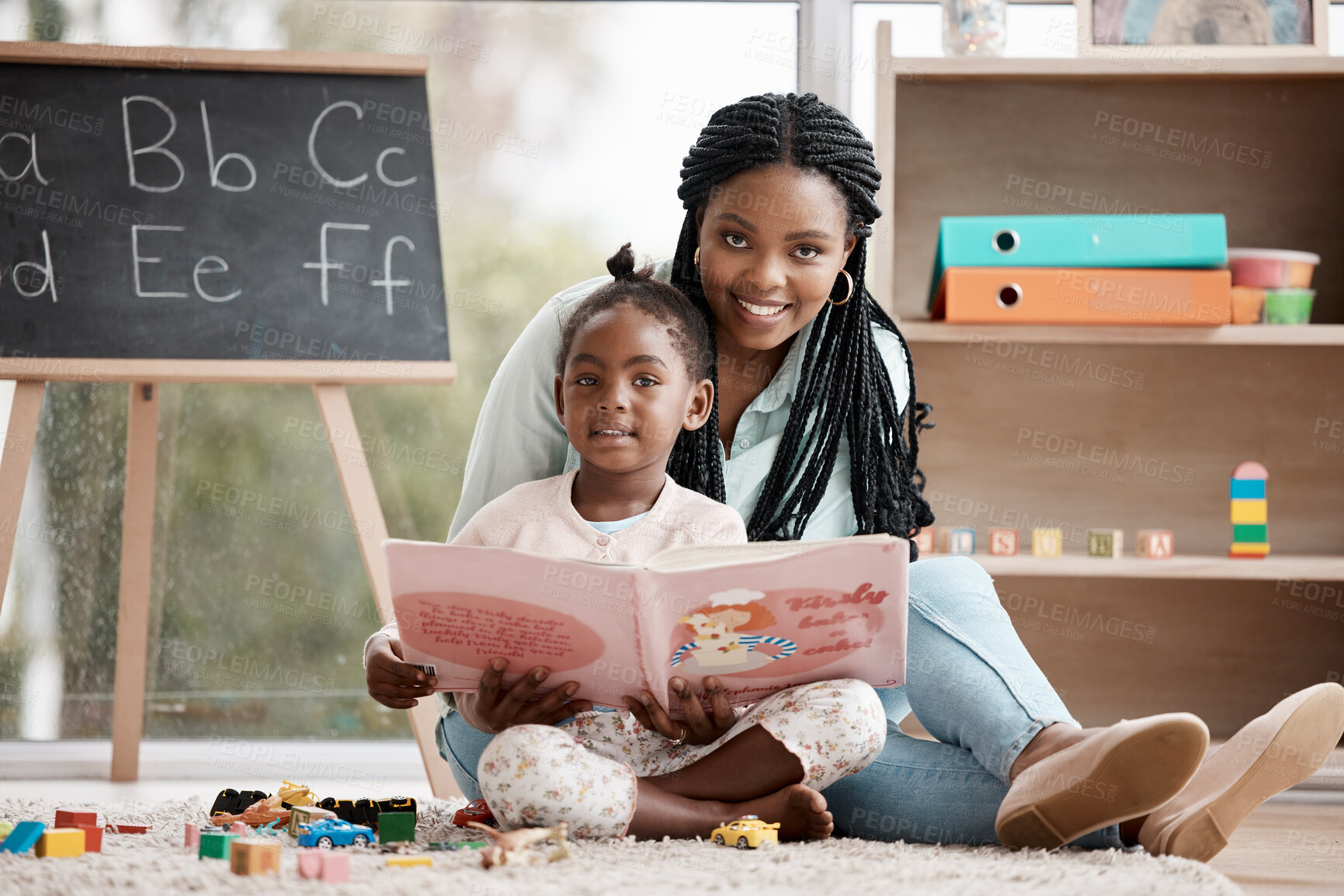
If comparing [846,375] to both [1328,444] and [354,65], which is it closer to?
[354,65]

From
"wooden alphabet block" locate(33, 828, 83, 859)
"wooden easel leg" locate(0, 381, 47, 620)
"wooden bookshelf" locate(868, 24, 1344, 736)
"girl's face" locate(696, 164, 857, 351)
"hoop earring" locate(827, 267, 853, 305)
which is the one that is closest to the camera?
"wooden alphabet block" locate(33, 828, 83, 859)

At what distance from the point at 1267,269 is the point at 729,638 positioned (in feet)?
4.17

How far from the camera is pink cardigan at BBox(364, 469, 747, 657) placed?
1.19 m

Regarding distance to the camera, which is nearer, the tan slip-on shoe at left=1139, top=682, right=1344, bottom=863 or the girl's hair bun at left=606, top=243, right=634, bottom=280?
the tan slip-on shoe at left=1139, top=682, right=1344, bottom=863

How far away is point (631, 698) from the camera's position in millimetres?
1075

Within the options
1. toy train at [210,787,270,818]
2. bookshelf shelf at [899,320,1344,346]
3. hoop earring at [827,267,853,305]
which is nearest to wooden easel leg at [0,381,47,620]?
toy train at [210,787,270,818]

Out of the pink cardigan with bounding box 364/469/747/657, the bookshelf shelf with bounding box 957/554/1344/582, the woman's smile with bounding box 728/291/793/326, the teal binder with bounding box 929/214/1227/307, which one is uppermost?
the teal binder with bounding box 929/214/1227/307

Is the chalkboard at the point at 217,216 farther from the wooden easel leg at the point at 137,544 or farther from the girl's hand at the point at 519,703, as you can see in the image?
the girl's hand at the point at 519,703

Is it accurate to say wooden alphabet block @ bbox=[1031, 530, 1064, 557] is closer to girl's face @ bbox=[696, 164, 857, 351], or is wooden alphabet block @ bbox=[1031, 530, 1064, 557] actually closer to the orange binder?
the orange binder

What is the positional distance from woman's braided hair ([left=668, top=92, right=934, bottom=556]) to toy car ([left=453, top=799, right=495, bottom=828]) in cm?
43

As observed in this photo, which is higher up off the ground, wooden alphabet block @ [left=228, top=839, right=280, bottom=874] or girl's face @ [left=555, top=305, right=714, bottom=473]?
girl's face @ [left=555, top=305, right=714, bottom=473]

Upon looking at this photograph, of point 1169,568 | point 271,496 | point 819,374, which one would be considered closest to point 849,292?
point 819,374

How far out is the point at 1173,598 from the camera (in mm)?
2113

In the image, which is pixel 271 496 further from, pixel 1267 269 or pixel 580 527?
pixel 1267 269
